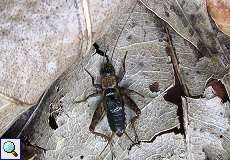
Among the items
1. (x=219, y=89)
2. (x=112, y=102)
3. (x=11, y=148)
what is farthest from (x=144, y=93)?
(x=11, y=148)

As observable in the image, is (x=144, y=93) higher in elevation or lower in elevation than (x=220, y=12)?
lower

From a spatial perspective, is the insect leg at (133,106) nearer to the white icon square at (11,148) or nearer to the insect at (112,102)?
the insect at (112,102)

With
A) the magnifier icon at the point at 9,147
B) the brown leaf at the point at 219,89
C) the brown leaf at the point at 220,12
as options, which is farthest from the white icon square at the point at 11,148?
the brown leaf at the point at 220,12

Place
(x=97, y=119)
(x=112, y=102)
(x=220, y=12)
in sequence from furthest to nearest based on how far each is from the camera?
(x=112, y=102), (x=97, y=119), (x=220, y=12)

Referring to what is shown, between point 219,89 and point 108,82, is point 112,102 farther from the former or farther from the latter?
point 219,89

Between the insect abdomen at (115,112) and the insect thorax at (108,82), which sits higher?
the insect thorax at (108,82)

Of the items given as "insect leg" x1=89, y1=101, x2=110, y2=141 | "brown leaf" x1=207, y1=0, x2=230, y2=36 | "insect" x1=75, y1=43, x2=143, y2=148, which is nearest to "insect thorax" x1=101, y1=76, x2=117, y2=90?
"insect" x1=75, y1=43, x2=143, y2=148

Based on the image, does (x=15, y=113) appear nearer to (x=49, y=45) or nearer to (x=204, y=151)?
(x=49, y=45)
